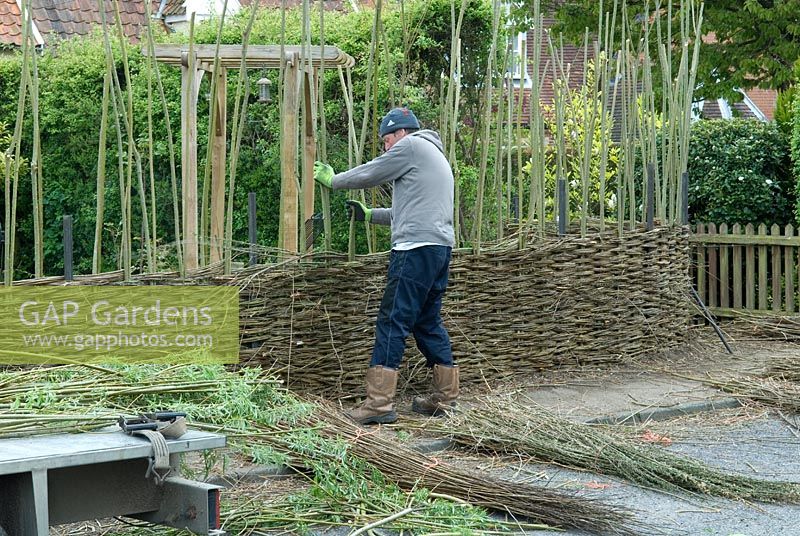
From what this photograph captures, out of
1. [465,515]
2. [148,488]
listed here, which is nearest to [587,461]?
[465,515]

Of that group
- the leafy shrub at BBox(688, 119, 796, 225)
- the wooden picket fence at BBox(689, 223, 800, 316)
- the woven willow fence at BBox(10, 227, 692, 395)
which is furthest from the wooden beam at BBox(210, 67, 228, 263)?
the leafy shrub at BBox(688, 119, 796, 225)

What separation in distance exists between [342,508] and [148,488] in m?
1.08

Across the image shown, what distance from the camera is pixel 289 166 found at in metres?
6.36

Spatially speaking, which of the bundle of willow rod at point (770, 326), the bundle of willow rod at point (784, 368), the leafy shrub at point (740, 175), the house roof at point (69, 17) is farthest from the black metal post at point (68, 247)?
the house roof at point (69, 17)

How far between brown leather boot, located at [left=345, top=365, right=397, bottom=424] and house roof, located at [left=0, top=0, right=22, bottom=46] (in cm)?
951

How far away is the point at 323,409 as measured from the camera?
5211 mm

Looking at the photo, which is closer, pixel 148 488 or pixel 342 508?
pixel 148 488

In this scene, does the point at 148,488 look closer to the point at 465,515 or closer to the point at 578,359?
the point at 465,515

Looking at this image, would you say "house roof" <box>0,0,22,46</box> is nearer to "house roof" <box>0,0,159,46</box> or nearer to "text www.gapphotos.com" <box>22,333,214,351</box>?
"house roof" <box>0,0,159,46</box>

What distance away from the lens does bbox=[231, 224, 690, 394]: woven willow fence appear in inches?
241

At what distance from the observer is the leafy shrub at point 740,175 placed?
10.3 meters

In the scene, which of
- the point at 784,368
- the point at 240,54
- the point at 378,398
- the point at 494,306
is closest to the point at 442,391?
the point at 378,398

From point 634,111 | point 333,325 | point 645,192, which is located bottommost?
point 333,325

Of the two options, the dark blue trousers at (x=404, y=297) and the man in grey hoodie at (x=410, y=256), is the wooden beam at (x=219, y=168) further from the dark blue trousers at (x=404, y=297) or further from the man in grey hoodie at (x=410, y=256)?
the dark blue trousers at (x=404, y=297)
